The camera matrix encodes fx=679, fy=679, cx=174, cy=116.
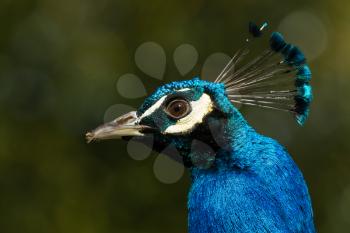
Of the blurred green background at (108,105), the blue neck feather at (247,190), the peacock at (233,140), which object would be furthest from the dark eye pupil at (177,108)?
the blurred green background at (108,105)

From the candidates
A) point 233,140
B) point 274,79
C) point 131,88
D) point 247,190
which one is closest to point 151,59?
point 131,88

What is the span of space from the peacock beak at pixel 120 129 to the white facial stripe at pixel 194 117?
7cm

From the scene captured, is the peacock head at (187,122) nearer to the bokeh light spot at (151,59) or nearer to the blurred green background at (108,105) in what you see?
the bokeh light spot at (151,59)

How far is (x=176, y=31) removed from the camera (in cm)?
358

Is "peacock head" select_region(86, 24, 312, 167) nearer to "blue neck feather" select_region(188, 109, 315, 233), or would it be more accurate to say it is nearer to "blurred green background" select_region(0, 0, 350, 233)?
"blue neck feather" select_region(188, 109, 315, 233)

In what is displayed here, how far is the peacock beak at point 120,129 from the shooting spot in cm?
162

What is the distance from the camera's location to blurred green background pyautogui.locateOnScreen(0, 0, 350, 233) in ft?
11.4

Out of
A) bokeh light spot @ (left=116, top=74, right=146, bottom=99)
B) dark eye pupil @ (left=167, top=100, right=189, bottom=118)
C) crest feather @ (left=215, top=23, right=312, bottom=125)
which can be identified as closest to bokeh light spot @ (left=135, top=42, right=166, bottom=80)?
bokeh light spot @ (left=116, top=74, right=146, bottom=99)

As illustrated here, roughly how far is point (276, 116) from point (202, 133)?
181cm

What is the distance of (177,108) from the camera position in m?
1.63

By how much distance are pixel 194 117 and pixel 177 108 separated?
5cm

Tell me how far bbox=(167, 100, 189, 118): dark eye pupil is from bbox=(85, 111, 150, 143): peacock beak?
0.23 feet

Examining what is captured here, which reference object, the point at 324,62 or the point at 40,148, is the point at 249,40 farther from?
the point at 40,148

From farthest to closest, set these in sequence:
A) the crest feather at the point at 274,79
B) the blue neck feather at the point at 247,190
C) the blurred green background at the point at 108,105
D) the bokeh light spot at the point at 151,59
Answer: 1. the blurred green background at the point at 108,105
2. the bokeh light spot at the point at 151,59
3. the crest feather at the point at 274,79
4. the blue neck feather at the point at 247,190
